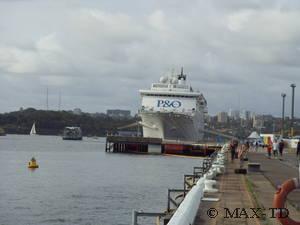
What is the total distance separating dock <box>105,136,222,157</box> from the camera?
9288 cm

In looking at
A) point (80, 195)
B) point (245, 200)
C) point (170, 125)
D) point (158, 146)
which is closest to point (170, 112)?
point (170, 125)

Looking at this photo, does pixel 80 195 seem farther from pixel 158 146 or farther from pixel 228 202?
pixel 158 146

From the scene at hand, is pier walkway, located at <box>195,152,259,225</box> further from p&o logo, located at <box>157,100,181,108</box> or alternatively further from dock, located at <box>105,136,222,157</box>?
p&o logo, located at <box>157,100,181,108</box>

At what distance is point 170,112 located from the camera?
108 meters

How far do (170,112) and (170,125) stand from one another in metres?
2.91

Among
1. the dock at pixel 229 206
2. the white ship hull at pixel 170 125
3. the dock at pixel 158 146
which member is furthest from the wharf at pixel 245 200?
the white ship hull at pixel 170 125

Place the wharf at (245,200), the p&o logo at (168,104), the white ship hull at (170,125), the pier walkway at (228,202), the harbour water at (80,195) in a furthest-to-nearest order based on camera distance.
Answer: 1. the p&o logo at (168,104)
2. the white ship hull at (170,125)
3. the harbour water at (80,195)
4. the wharf at (245,200)
5. the pier walkway at (228,202)

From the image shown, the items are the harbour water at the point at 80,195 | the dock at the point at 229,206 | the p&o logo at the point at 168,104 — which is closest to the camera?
the dock at the point at 229,206

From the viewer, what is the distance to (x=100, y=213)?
28.8 m

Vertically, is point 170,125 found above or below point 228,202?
above

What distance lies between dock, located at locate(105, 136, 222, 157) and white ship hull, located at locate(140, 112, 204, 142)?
9.24 meters

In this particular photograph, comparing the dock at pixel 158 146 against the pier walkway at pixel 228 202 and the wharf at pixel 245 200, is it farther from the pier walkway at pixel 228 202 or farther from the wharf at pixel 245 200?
the pier walkway at pixel 228 202

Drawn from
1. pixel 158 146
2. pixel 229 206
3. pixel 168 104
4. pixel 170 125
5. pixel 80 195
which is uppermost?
pixel 168 104

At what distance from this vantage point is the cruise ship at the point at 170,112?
10925 centimetres
